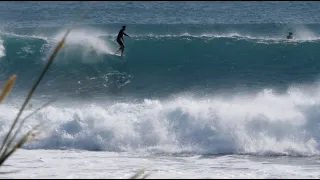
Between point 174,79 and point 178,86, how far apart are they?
2.39 ft

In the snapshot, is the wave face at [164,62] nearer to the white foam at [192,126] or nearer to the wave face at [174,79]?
the wave face at [174,79]

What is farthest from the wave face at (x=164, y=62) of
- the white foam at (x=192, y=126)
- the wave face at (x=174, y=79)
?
the white foam at (x=192, y=126)

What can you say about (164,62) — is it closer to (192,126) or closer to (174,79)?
(174,79)

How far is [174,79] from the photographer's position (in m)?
17.6

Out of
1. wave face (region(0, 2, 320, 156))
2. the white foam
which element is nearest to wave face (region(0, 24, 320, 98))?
wave face (region(0, 2, 320, 156))

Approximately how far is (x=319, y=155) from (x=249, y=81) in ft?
19.2

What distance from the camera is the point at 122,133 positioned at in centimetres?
1258

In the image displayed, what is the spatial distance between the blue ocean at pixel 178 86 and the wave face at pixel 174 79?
38mm

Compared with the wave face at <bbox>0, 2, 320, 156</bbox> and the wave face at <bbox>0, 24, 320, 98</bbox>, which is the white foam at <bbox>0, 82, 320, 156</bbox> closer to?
the wave face at <bbox>0, 2, 320, 156</bbox>

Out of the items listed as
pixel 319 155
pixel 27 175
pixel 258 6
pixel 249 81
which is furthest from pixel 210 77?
pixel 258 6

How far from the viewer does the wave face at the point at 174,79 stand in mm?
12383

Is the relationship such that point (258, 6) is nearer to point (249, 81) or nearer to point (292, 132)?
point (249, 81)

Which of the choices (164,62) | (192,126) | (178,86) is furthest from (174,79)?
(192,126)

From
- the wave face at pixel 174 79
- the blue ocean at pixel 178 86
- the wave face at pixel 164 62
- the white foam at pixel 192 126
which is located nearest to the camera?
the blue ocean at pixel 178 86
